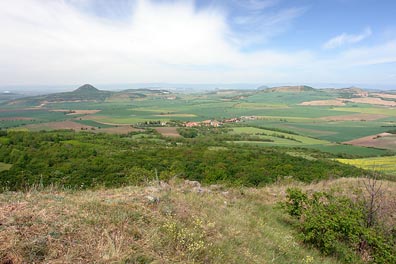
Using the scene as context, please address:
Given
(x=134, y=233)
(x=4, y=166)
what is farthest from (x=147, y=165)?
(x=134, y=233)

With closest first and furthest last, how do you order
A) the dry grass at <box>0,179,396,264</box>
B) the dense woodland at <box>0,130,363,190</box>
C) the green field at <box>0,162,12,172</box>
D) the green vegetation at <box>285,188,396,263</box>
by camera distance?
the dry grass at <box>0,179,396,264</box> → the green vegetation at <box>285,188,396,263</box> → the dense woodland at <box>0,130,363,190</box> → the green field at <box>0,162,12,172</box>

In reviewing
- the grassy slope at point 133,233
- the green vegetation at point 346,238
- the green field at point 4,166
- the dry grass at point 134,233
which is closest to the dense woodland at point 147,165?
the green field at point 4,166

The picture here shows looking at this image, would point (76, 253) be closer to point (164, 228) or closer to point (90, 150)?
point (164, 228)

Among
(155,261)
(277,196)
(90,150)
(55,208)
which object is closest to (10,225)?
(55,208)

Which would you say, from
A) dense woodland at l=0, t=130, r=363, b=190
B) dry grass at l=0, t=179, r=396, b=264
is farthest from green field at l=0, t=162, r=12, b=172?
dry grass at l=0, t=179, r=396, b=264

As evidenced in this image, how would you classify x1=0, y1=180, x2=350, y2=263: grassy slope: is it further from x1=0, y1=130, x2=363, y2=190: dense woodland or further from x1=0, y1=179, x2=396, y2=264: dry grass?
x1=0, y1=130, x2=363, y2=190: dense woodland

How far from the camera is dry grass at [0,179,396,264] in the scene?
3660 millimetres

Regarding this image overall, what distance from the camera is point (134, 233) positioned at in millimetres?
4410

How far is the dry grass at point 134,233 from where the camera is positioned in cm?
366

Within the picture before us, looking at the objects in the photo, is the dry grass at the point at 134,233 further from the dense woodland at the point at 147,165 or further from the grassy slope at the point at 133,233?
the dense woodland at the point at 147,165

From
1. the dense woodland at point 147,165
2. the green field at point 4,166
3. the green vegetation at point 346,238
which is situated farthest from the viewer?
the green field at point 4,166

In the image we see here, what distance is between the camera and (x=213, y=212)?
6.58 m

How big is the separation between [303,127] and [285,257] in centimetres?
8515

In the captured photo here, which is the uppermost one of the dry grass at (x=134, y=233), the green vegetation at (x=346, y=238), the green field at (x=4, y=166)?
the dry grass at (x=134, y=233)
